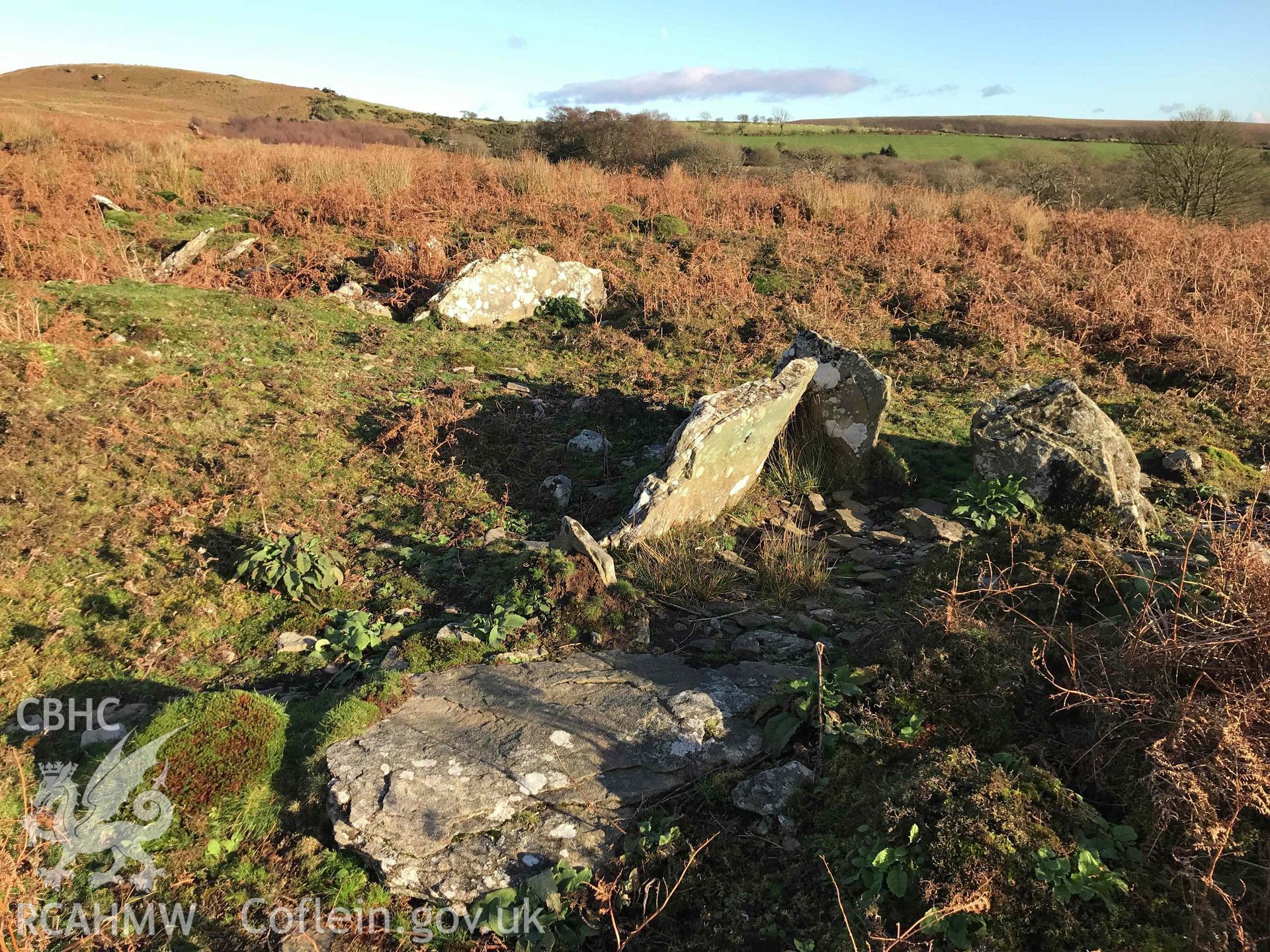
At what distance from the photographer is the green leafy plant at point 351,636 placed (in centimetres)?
472

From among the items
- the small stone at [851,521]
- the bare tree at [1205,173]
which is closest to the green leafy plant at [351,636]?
the small stone at [851,521]

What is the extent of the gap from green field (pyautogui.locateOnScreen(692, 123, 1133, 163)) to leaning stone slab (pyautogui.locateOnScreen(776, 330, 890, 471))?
35561 millimetres

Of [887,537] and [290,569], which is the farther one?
[887,537]

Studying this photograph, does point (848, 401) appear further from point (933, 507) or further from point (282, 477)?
point (282, 477)

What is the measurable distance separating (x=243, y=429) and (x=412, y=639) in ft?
11.8

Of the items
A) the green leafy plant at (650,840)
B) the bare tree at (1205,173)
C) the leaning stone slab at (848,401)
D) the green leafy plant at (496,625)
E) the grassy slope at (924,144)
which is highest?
the grassy slope at (924,144)

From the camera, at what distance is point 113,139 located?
15.5 meters

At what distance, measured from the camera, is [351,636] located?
187 inches

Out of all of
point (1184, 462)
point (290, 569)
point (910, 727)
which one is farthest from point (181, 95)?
point (910, 727)

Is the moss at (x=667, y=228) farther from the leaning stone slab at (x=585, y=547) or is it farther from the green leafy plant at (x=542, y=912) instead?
the green leafy plant at (x=542, y=912)

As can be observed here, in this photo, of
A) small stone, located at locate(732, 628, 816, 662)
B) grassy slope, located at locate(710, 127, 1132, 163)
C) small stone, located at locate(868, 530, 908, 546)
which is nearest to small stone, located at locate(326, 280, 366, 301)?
small stone, located at locate(868, 530, 908, 546)

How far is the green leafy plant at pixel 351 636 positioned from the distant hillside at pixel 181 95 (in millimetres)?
41379

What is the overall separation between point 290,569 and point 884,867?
438cm

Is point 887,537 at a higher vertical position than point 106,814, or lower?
higher
